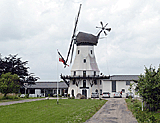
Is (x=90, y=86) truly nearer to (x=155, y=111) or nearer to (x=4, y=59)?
(x=4, y=59)

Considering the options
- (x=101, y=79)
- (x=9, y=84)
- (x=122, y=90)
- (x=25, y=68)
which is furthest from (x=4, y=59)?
(x=122, y=90)

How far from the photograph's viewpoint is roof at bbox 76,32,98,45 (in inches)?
2275

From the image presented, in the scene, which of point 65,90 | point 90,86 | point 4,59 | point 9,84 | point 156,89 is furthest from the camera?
point 65,90

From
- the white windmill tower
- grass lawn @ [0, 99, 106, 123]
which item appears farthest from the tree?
Result: grass lawn @ [0, 99, 106, 123]

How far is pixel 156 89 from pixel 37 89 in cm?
5102

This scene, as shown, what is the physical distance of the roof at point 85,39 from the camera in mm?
57781

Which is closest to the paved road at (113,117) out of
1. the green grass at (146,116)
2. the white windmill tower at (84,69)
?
the green grass at (146,116)

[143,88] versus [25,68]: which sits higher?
[25,68]

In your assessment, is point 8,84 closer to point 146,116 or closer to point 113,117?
point 113,117

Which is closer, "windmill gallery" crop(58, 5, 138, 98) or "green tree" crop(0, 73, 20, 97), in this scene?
"green tree" crop(0, 73, 20, 97)

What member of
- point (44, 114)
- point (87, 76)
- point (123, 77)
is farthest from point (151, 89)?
point (123, 77)

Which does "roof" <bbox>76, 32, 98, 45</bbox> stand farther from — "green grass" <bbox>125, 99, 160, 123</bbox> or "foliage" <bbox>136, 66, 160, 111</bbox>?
"green grass" <bbox>125, 99, 160, 123</bbox>

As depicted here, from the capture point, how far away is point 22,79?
54.1 m

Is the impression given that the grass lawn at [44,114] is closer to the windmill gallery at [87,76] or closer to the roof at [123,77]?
the windmill gallery at [87,76]
